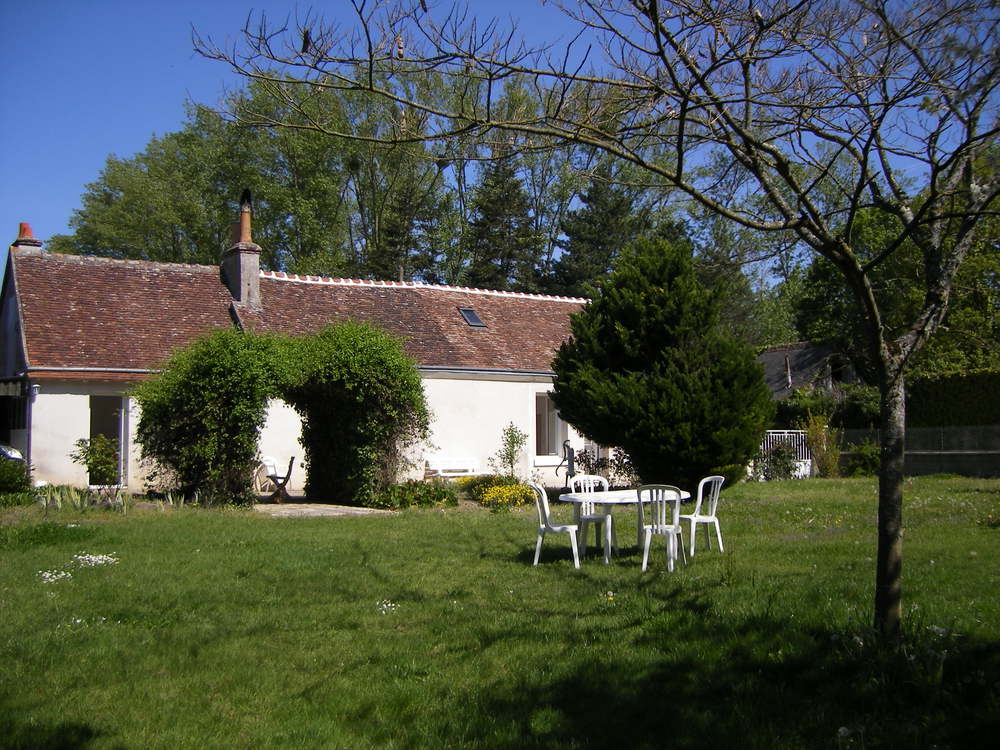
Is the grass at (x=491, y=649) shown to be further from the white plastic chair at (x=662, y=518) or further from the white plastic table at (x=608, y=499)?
the white plastic table at (x=608, y=499)

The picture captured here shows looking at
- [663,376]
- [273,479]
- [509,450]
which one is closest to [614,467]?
[509,450]

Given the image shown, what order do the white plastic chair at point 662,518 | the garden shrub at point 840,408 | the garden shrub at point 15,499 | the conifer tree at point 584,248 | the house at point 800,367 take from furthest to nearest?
the conifer tree at point 584,248 < the house at point 800,367 < the garden shrub at point 840,408 < the garden shrub at point 15,499 < the white plastic chair at point 662,518

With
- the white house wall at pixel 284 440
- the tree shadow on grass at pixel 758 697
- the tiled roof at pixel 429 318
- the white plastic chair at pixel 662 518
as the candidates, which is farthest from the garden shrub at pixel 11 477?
the tree shadow on grass at pixel 758 697

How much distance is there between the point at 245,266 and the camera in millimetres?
21453

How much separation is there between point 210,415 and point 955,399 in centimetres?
1982

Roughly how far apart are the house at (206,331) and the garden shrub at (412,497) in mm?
3744

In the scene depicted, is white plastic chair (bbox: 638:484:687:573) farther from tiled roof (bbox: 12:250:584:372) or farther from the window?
the window

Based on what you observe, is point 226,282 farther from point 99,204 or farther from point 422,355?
point 99,204

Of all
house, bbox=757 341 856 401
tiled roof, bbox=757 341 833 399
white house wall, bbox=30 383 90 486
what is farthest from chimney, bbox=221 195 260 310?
tiled roof, bbox=757 341 833 399

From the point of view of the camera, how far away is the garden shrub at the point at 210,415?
13.9 metres

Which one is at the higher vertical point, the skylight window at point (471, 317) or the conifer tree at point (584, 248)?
the conifer tree at point (584, 248)

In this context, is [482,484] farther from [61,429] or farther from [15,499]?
[61,429]

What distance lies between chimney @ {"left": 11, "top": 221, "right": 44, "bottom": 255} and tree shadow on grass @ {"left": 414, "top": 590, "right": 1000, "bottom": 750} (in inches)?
776

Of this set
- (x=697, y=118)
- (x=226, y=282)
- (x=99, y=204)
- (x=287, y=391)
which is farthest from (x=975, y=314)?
(x=99, y=204)
